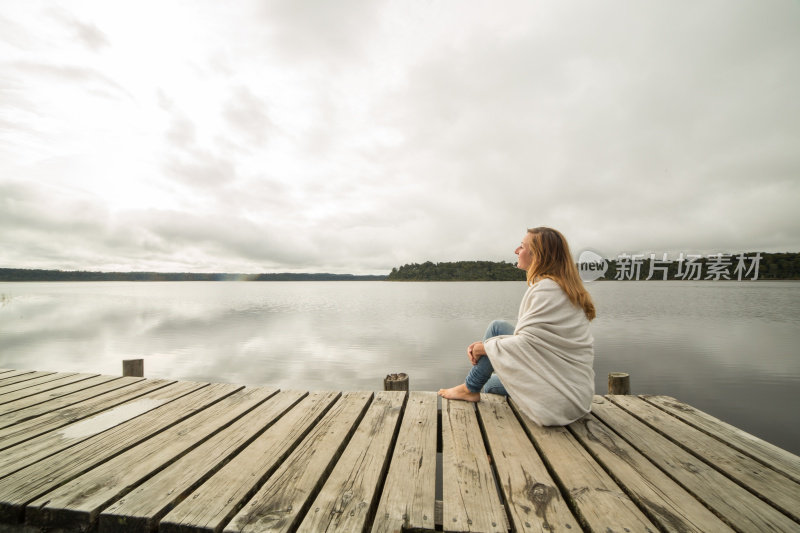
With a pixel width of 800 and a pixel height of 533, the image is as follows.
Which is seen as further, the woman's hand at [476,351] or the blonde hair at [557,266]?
the woman's hand at [476,351]

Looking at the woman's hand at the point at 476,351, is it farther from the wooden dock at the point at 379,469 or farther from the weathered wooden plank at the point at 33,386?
the weathered wooden plank at the point at 33,386

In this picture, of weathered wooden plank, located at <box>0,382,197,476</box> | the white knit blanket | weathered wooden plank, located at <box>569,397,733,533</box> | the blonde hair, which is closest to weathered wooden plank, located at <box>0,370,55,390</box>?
weathered wooden plank, located at <box>0,382,197,476</box>

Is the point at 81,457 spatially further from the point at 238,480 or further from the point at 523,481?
the point at 523,481

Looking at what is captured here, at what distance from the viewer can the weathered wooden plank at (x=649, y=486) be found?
2.04m

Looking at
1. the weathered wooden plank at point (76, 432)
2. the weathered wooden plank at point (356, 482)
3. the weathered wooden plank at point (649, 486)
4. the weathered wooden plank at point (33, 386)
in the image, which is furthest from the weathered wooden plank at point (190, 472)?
the weathered wooden plank at point (33, 386)

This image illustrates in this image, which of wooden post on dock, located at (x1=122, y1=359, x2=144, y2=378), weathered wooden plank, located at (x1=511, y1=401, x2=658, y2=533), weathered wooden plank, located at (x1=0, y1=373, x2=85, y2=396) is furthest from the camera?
wooden post on dock, located at (x1=122, y1=359, x2=144, y2=378)

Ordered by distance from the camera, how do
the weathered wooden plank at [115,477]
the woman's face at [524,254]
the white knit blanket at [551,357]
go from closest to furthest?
the weathered wooden plank at [115,477] < the white knit blanket at [551,357] < the woman's face at [524,254]

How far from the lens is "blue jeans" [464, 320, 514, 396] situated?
379cm

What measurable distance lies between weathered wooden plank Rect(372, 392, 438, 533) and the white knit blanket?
0.93m

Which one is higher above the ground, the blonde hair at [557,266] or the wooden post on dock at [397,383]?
the blonde hair at [557,266]

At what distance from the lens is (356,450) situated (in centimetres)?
288

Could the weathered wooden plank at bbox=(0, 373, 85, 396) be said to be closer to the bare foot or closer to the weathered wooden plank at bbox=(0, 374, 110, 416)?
the weathered wooden plank at bbox=(0, 374, 110, 416)

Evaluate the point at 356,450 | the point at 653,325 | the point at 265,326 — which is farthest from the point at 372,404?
the point at 653,325

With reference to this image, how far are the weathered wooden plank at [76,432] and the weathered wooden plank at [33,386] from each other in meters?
1.48
